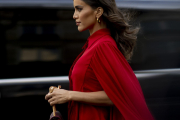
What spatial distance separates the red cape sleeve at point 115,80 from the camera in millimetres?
1402

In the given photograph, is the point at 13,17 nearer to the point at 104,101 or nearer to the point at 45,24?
the point at 45,24

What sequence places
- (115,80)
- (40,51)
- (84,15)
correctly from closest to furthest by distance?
(115,80) < (84,15) < (40,51)

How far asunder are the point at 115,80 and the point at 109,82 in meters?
0.03

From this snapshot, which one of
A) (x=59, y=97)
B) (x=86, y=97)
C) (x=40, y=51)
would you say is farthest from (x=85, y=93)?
(x=40, y=51)

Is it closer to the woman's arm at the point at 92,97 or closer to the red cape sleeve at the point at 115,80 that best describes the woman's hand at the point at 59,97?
the woman's arm at the point at 92,97

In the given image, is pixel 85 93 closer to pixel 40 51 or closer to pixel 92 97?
pixel 92 97

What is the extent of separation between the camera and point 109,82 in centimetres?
141

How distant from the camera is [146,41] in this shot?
8.63 ft

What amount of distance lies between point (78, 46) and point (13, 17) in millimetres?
672

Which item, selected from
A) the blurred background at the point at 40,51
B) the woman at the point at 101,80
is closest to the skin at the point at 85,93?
the woman at the point at 101,80

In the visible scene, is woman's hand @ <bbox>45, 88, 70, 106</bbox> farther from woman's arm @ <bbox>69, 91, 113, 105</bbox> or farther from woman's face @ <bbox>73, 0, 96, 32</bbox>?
woman's face @ <bbox>73, 0, 96, 32</bbox>

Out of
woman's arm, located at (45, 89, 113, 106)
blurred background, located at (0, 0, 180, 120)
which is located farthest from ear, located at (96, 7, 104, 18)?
blurred background, located at (0, 0, 180, 120)

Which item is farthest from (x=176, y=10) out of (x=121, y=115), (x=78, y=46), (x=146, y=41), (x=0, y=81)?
(x=0, y=81)

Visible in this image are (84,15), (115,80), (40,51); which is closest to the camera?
(115,80)
